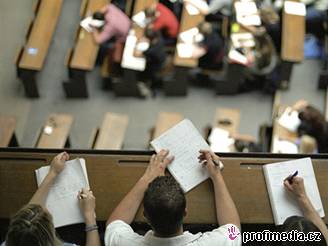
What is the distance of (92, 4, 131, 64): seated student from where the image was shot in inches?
245

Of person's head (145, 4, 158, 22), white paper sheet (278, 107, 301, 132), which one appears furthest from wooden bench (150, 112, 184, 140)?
person's head (145, 4, 158, 22)

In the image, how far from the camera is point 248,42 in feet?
19.7

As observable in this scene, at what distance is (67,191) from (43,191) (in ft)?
0.38

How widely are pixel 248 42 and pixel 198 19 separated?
25.2 inches

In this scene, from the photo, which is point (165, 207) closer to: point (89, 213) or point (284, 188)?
point (89, 213)

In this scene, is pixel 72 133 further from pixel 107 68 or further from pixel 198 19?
pixel 198 19

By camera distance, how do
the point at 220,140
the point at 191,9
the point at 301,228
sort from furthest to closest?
the point at 191,9, the point at 220,140, the point at 301,228

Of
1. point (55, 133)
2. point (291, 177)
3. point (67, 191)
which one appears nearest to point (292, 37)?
point (55, 133)

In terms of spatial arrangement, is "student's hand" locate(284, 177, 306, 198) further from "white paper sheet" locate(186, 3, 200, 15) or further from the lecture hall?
"white paper sheet" locate(186, 3, 200, 15)

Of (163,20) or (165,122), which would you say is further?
(163,20)

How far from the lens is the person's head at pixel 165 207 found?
2391 mm

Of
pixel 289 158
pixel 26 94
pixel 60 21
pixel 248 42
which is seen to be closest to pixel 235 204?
pixel 289 158

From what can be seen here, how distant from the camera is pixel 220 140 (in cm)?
513

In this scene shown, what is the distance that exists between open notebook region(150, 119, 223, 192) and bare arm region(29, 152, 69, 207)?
0.46m
